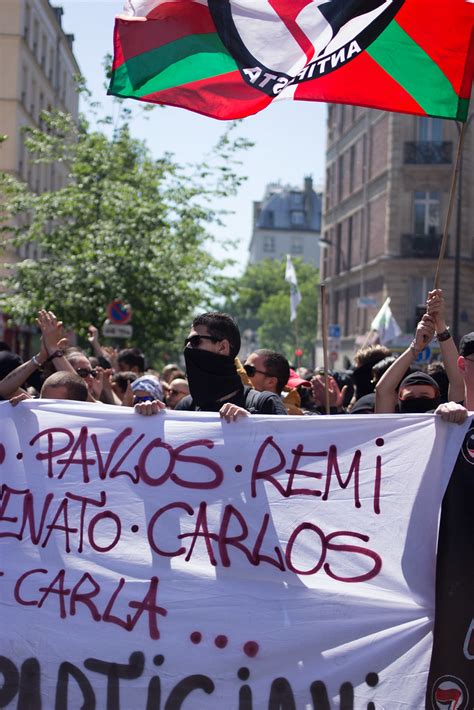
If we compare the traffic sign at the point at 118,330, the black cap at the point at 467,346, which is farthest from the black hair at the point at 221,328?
the traffic sign at the point at 118,330

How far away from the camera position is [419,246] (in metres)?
43.2

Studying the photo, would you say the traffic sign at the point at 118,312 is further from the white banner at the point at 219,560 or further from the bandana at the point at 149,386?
the white banner at the point at 219,560

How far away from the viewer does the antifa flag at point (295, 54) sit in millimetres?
5355

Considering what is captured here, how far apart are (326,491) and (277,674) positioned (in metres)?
0.69

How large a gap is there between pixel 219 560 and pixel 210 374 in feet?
2.89

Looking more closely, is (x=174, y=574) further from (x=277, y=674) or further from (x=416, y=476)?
(x=416, y=476)

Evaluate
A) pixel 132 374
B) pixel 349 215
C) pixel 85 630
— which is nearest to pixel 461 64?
pixel 85 630

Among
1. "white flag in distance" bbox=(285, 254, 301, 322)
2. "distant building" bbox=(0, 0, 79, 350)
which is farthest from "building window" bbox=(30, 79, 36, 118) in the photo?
"white flag in distance" bbox=(285, 254, 301, 322)

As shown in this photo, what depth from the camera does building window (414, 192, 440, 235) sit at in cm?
4328

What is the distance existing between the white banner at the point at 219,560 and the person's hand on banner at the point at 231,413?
0.03 meters

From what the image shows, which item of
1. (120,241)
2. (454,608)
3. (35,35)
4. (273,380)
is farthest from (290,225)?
(454,608)

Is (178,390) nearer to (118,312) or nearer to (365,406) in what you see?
(365,406)

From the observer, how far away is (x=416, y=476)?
4453mm

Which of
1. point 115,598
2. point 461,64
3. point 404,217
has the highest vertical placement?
point 404,217
